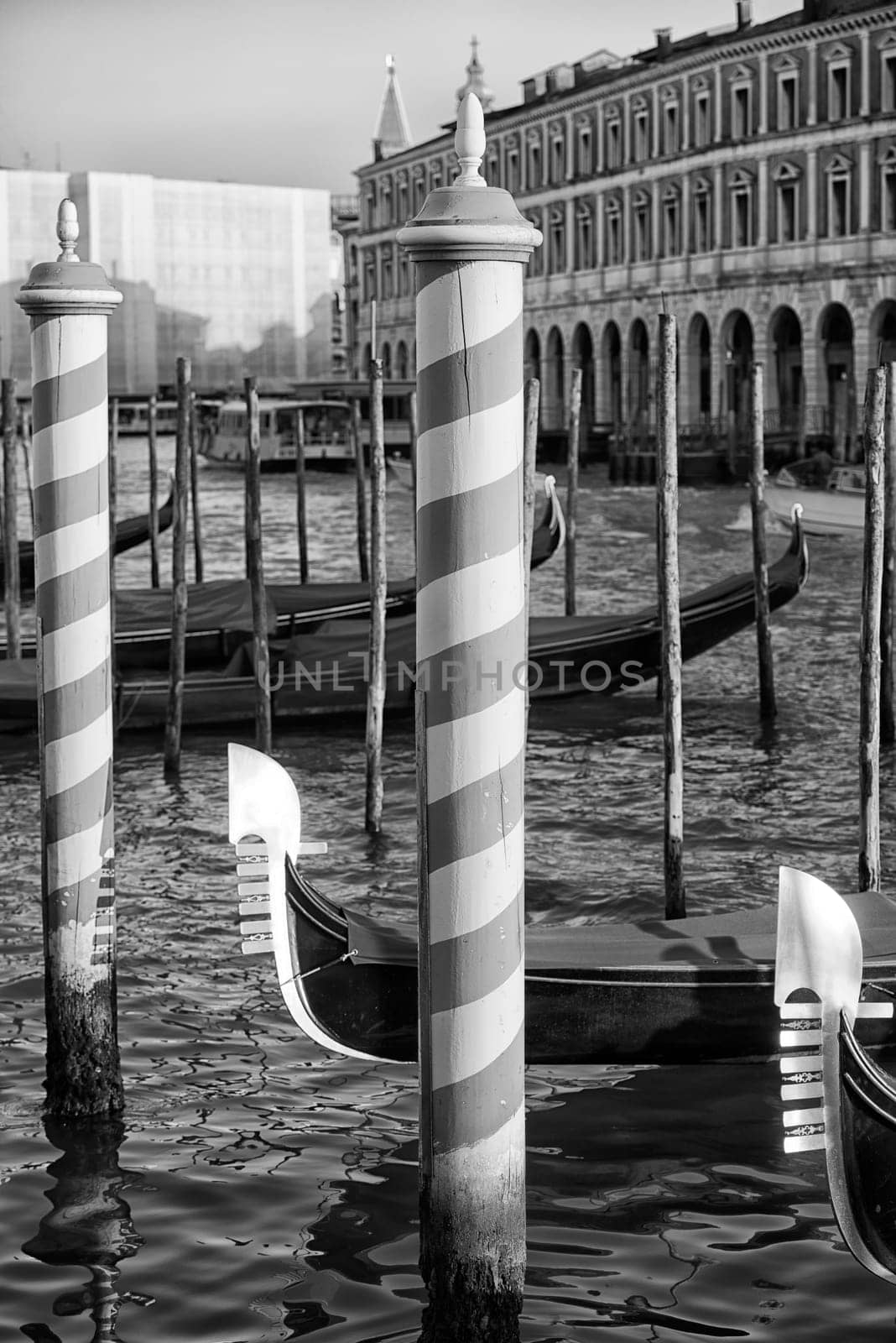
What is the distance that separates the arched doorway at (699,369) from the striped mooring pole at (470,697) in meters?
23.1

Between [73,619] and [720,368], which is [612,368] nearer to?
[720,368]

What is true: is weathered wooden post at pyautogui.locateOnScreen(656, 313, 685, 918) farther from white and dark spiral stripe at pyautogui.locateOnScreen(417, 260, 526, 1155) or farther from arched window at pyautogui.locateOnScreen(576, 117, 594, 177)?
arched window at pyautogui.locateOnScreen(576, 117, 594, 177)

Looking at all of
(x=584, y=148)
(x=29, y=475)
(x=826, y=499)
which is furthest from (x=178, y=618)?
(x=584, y=148)

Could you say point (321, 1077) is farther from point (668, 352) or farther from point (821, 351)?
point (821, 351)

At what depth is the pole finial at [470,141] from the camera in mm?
2305

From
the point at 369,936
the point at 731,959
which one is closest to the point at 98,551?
the point at 369,936

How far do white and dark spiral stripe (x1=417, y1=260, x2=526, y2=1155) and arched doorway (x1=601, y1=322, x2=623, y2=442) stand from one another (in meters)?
25.5

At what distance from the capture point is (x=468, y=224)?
7.39ft

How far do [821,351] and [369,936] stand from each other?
20.3 meters

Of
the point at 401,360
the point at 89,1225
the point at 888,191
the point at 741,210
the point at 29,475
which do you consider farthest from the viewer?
the point at 401,360

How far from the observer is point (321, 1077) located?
12.6 feet

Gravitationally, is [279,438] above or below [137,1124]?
above

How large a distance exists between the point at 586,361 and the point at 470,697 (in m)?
27.1

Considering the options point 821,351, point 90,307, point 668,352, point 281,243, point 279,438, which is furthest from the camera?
point 281,243
